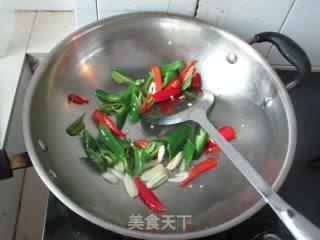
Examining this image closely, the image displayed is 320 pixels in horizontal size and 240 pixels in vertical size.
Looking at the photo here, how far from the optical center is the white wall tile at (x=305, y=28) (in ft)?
2.23

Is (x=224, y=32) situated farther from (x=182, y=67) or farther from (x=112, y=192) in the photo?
(x=112, y=192)

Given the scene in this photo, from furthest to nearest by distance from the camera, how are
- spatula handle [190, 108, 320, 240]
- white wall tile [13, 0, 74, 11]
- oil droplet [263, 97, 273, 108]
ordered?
white wall tile [13, 0, 74, 11]
oil droplet [263, 97, 273, 108]
spatula handle [190, 108, 320, 240]

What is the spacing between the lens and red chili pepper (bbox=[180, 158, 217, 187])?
24.2 inches

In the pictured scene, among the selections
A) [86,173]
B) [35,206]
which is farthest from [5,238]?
[86,173]

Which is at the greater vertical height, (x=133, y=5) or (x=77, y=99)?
(x=133, y=5)

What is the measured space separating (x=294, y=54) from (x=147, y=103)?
0.27 meters

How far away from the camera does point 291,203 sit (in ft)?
1.99

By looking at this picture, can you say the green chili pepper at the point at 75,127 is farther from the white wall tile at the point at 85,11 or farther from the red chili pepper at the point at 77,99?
the white wall tile at the point at 85,11

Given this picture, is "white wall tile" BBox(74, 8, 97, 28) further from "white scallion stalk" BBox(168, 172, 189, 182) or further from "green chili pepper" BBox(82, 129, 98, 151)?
"white scallion stalk" BBox(168, 172, 189, 182)

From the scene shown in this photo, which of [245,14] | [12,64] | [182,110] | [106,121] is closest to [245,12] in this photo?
[245,14]

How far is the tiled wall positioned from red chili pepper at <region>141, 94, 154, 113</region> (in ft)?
0.54

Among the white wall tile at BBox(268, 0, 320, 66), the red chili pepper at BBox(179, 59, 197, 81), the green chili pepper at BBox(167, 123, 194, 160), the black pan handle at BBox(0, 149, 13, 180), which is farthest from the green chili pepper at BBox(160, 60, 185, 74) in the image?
the black pan handle at BBox(0, 149, 13, 180)

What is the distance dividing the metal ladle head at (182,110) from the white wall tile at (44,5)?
0.30 metres

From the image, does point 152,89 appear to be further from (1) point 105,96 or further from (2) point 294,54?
(2) point 294,54
